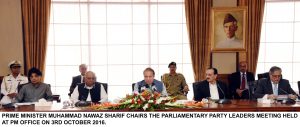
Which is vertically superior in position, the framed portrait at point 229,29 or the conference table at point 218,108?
the framed portrait at point 229,29

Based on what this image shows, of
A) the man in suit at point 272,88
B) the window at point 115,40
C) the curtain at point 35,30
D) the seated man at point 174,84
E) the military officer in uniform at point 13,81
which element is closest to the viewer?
the man in suit at point 272,88

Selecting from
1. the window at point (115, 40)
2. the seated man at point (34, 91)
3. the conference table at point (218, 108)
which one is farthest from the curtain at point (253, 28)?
the seated man at point (34, 91)

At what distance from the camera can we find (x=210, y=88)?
16.3ft

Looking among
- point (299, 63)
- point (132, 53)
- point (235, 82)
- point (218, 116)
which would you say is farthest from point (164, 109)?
point (299, 63)

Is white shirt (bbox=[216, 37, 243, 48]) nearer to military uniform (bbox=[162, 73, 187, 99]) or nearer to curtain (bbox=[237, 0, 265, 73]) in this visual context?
curtain (bbox=[237, 0, 265, 73])

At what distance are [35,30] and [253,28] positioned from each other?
4312 millimetres

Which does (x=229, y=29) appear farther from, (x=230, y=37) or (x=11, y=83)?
(x=11, y=83)

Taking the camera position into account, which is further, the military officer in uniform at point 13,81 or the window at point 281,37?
the window at point 281,37

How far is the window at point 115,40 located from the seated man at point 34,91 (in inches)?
93.6

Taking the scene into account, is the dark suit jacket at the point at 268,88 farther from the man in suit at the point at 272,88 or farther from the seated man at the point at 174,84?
the seated man at the point at 174,84

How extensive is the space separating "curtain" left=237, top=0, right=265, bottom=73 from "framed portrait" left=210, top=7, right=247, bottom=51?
0.10 m

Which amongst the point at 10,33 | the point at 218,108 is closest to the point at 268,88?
the point at 218,108

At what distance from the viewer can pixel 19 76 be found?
6.33 metres

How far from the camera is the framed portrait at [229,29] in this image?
7.11 metres
